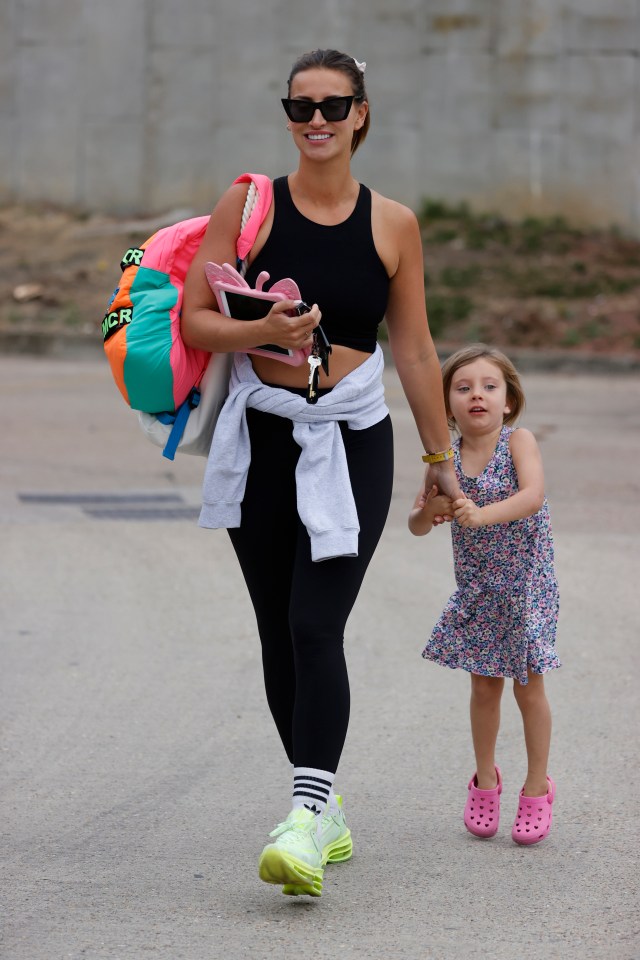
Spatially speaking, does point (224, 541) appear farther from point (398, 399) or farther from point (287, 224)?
point (398, 399)

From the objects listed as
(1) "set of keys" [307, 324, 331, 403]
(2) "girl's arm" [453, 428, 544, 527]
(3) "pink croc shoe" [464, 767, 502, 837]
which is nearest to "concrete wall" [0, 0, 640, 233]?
(2) "girl's arm" [453, 428, 544, 527]

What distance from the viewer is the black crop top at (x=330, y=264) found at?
139 inches

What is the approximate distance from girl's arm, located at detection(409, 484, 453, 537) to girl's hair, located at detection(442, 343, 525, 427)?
328 mm

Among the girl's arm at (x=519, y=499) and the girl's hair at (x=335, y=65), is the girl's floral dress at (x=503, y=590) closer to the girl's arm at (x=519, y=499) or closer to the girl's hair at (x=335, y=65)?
the girl's arm at (x=519, y=499)

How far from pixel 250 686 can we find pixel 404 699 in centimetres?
56

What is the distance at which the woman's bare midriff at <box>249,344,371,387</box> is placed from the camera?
3586 millimetres

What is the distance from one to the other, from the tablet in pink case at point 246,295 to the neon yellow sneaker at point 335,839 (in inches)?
43.3

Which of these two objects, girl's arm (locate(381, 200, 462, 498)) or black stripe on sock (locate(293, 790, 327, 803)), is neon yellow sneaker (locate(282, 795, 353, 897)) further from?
girl's arm (locate(381, 200, 462, 498))

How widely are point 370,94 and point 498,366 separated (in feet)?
49.4

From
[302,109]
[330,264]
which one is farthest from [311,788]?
[302,109]

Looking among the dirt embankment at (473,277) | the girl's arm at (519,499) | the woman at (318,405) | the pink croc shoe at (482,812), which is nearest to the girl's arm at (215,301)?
the woman at (318,405)

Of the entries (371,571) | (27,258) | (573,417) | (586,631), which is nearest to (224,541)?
(371,571)

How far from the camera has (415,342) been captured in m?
3.71

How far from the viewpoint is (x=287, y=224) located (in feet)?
11.7
